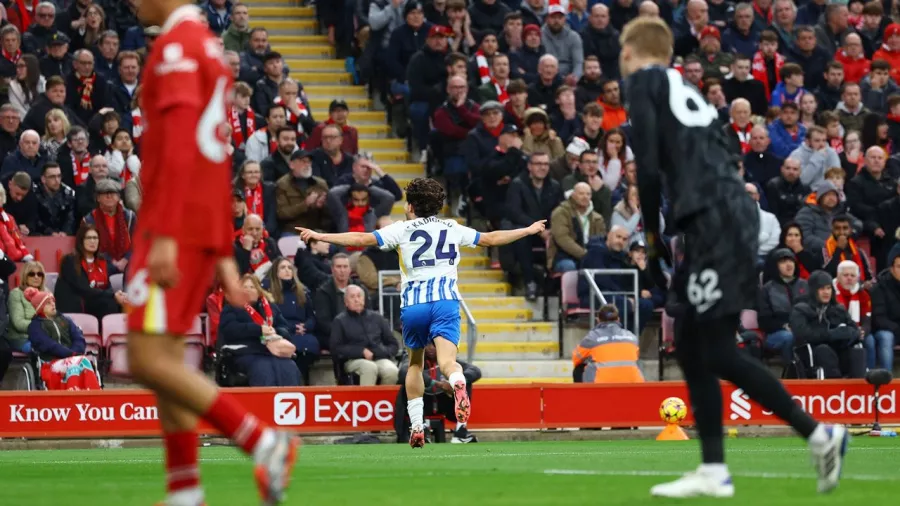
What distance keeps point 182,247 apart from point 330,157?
49.4ft

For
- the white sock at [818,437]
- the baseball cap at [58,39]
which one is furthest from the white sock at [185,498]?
the baseball cap at [58,39]

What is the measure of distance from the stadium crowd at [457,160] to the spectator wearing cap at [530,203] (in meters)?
0.03

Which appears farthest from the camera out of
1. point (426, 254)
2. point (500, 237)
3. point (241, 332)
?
point (241, 332)

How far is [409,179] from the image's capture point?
23.9 meters

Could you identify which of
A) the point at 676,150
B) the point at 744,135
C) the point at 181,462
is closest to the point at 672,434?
the point at 744,135

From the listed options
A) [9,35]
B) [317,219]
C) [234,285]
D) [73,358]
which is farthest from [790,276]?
[234,285]

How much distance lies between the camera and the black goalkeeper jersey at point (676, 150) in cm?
795

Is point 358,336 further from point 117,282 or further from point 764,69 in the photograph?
point 764,69

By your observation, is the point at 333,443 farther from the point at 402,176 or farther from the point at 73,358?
the point at 402,176

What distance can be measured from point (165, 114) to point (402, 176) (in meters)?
17.3

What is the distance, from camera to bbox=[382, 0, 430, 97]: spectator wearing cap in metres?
23.9

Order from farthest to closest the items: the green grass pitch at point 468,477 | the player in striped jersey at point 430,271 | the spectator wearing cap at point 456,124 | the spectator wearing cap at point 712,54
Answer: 1. the spectator wearing cap at point 712,54
2. the spectator wearing cap at point 456,124
3. the player in striped jersey at point 430,271
4. the green grass pitch at point 468,477

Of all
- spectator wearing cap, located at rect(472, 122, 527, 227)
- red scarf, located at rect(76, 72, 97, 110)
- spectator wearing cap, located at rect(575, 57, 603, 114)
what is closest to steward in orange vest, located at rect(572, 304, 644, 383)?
spectator wearing cap, located at rect(472, 122, 527, 227)

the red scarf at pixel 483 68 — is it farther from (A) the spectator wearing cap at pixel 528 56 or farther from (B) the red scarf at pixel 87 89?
(B) the red scarf at pixel 87 89
